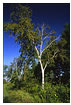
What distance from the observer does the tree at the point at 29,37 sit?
261 centimetres

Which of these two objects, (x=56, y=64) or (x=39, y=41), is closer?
(x=39, y=41)

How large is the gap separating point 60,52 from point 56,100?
187 cm

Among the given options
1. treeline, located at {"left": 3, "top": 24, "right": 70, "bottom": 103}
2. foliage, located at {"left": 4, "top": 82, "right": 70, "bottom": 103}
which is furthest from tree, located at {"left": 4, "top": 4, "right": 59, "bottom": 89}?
foliage, located at {"left": 4, "top": 82, "right": 70, "bottom": 103}

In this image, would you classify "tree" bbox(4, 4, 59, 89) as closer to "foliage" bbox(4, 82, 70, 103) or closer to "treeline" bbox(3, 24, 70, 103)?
"treeline" bbox(3, 24, 70, 103)

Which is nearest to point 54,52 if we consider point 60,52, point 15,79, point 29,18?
point 60,52

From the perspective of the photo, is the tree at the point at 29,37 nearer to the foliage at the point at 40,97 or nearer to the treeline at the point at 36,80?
the treeline at the point at 36,80

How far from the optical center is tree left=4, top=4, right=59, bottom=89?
261cm

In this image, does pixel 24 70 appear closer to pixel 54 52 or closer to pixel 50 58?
pixel 50 58

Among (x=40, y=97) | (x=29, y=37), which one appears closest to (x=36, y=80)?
(x=40, y=97)

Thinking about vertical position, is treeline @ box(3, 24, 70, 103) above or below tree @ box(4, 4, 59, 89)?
below

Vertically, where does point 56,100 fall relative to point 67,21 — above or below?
below

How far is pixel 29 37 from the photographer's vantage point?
2658mm

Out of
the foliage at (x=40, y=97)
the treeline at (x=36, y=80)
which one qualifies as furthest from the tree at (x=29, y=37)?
the foliage at (x=40, y=97)

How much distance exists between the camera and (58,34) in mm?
3119
